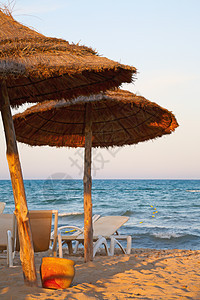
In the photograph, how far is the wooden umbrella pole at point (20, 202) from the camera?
2.69 meters

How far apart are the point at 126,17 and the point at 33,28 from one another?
14.3ft

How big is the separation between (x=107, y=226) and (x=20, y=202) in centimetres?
385

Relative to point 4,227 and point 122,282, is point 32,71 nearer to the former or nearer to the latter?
point 122,282

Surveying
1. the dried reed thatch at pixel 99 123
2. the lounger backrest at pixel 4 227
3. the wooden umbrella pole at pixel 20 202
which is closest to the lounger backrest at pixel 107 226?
the lounger backrest at pixel 4 227

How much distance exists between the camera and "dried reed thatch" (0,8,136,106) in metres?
2.41

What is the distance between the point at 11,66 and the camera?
2.31 metres

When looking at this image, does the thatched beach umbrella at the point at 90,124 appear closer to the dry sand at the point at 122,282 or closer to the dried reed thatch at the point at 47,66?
the dry sand at the point at 122,282

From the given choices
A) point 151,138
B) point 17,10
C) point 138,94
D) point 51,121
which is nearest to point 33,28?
point 17,10

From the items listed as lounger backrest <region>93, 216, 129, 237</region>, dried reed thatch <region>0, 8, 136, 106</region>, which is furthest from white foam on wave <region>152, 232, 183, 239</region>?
dried reed thatch <region>0, 8, 136, 106</region>

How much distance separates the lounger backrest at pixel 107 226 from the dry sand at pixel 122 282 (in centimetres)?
134

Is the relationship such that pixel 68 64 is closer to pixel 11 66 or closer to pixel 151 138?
pixel 11 66

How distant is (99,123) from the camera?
17.3ft

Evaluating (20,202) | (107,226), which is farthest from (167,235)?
(20,202)

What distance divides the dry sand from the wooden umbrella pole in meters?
0.20
